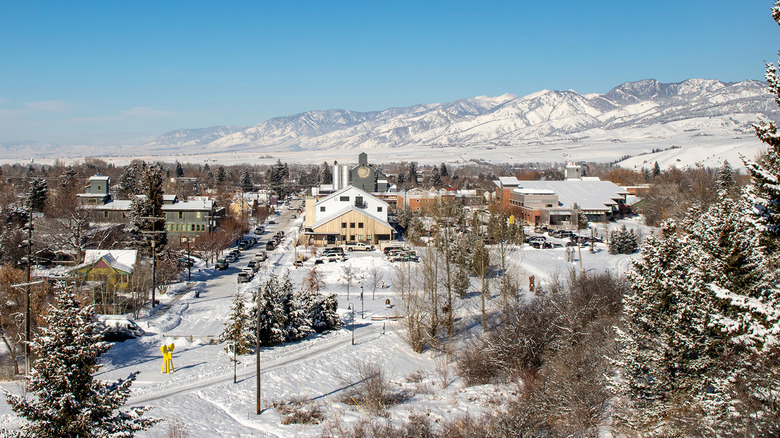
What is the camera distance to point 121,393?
9.78 metres

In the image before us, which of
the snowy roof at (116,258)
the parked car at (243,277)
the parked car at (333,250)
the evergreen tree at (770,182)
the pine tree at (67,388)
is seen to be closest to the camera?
the evergreen tree at (770,182)

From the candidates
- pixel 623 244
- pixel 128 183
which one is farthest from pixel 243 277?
pixel 128 183

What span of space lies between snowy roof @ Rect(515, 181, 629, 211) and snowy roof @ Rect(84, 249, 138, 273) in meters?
47.3

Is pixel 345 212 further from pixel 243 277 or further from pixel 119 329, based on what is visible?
pixel 119 329

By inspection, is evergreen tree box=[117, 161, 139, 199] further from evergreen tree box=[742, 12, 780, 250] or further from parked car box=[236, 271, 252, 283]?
evergreen tree box=[742, 12, 780, 250]

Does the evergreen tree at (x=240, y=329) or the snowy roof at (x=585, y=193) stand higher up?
the snowy roof at (x=585, y=193)

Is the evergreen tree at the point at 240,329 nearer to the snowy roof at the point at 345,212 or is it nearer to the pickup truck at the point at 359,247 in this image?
the pickup truck at the point at 359,247

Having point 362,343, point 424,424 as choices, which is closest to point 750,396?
point 424,424

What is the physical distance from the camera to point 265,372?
19.3 m

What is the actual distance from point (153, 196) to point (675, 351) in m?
34.7

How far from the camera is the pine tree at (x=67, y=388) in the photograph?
9.09 metres

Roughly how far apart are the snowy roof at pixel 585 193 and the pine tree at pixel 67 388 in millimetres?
58941

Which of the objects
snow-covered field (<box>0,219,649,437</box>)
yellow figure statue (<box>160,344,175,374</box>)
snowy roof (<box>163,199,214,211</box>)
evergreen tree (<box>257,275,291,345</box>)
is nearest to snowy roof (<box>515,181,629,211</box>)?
snow-covered field (<box>0,219,649,437</box>)

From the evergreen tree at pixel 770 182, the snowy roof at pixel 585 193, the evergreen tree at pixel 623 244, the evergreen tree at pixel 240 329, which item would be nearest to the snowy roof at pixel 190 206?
the evergreen tree at pixel 240 329
